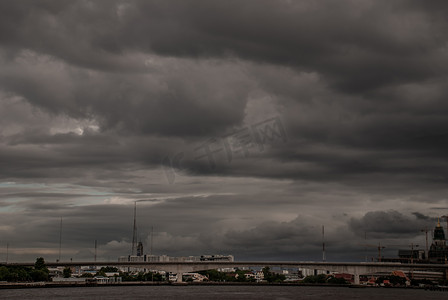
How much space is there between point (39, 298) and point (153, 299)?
28168 mm

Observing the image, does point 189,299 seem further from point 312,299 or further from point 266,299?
point 312,299

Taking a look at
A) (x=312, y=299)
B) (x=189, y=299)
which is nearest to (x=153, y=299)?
(x=189, y=299)

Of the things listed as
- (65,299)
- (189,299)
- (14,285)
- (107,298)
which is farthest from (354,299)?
(14,285)

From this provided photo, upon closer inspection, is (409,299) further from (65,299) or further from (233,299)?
(65,299)

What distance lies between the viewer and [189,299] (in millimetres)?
145375

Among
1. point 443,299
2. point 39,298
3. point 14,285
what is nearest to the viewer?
point 39,298

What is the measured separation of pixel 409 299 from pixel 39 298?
97.6 metres

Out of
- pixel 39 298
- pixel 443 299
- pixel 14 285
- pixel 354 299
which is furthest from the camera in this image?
pixel 14 285

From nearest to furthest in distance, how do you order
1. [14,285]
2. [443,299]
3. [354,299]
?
[354,299]
[443,299]
[14,285]

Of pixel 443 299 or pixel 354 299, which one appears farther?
pixel 443 299

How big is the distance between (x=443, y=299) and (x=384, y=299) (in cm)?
2005

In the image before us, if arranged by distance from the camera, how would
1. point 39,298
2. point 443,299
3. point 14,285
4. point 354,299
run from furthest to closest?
1. point 14,285
2. point 443,299
3. point 354,299
4. point 39,298

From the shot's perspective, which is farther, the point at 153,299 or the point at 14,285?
the point at 14,285

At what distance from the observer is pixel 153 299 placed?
145m
